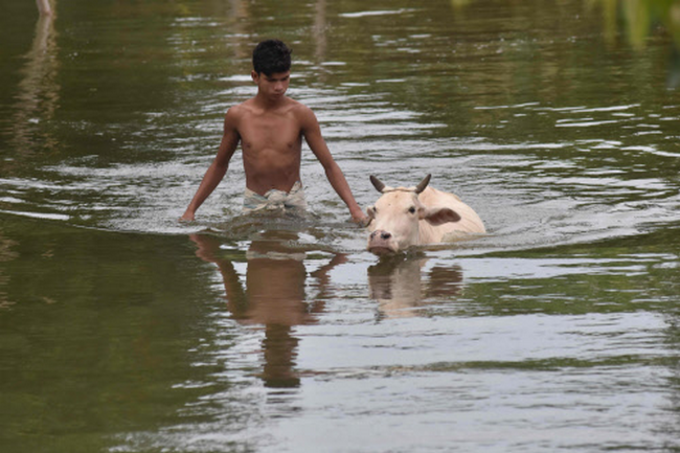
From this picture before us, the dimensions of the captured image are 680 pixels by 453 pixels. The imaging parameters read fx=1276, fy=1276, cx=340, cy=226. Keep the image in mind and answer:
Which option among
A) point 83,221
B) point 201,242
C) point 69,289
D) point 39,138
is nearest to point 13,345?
point 69,289

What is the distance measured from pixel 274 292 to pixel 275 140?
2.35 meters

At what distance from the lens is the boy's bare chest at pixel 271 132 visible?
11094 mm

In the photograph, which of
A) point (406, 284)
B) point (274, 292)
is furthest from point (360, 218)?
point (274, 292)

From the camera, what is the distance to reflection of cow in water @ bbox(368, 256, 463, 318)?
858cm

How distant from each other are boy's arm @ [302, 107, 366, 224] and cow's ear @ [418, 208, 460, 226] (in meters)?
0.75

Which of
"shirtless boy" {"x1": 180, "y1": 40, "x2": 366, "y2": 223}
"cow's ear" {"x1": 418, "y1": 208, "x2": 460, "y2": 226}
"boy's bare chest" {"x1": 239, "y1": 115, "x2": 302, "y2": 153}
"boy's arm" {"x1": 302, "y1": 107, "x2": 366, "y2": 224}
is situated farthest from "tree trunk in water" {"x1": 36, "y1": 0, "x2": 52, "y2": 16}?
"cow's ear" {"x1": 418, "y1": 208, "x2": 460, "y2": 226}

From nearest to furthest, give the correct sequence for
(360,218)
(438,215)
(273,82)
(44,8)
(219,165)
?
1. (438,215)
2. (273,82)
3. (360,218)
4. (219,165)
5. (44,8)

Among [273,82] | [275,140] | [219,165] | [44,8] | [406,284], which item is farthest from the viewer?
[44,8]

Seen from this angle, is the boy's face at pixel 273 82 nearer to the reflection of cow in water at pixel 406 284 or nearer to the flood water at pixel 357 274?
the flood water at pixel 357 274

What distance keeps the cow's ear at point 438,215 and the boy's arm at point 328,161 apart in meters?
0.75

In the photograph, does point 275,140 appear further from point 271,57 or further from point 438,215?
point 438,215

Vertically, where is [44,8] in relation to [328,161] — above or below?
above

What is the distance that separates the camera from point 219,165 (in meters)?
11.5

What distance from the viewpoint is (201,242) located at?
37.0 ft
